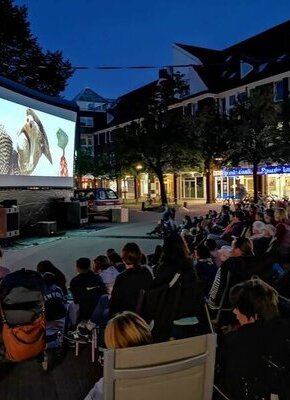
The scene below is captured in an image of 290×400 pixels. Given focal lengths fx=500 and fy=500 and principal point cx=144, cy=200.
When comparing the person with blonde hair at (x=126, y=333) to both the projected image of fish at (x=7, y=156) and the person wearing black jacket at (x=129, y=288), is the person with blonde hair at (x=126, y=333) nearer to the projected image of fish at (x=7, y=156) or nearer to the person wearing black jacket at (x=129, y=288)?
the person wearing black jacket at (x=129, y=288)

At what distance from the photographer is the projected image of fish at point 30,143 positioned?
55.9 feet

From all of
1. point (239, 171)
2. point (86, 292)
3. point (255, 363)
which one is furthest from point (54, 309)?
point (239, 171)

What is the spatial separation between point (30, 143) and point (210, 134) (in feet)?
64.6

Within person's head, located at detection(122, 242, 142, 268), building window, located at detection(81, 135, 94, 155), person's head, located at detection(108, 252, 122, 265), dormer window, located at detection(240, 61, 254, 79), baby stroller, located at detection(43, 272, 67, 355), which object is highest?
→ dormer window, located at detection(240, 61, 254, 79)

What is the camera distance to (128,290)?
4.77 m

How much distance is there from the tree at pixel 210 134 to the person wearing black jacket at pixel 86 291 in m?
29.5

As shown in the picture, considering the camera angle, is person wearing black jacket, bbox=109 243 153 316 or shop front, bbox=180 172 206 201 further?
shop front, bbox=180 172 206 201

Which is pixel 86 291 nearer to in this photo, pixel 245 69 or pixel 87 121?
pixel 245 69

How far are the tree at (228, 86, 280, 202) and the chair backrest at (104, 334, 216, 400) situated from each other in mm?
28318

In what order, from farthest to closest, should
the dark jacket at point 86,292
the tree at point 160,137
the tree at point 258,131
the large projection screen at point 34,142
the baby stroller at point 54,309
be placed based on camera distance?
the tree at point 160,137 → the tree at point 258,131 → the large projection screen at point 34,142 → the baby stroller at point 54,309 → the dark jacket at point 86,292

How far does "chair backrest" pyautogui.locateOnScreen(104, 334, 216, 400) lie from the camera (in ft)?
7.93

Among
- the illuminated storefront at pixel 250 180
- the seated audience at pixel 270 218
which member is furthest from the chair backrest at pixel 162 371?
the illuminated storefront at pixel 250 180

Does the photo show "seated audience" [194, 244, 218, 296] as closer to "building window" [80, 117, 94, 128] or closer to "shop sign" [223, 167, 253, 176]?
"shop sign" [223, 167, 253, 176]

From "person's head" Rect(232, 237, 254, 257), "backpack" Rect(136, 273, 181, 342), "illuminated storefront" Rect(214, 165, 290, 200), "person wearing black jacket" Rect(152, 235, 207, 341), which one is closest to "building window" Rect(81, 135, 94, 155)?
"illuminated storefront" Rect(214, 165, 290, 200)
